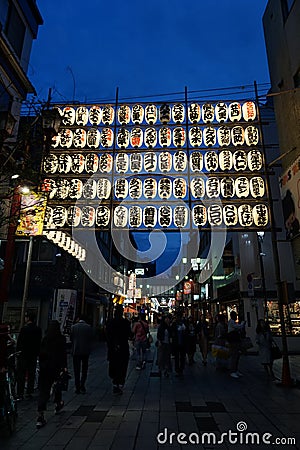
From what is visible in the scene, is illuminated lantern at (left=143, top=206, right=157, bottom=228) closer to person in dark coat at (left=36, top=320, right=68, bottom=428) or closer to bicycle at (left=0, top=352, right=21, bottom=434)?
person in dark coat at (left=36, top=320, right=68, bottom=428)

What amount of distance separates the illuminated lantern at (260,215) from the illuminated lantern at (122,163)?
633 centimetres

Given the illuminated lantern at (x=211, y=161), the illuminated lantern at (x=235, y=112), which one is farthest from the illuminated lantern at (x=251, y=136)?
the illuminated lantern at (x=211, y=161)

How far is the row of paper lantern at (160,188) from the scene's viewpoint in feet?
44.6

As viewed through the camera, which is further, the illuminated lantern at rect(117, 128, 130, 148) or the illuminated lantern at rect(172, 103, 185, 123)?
the illuminated lantern at rect(172, 103, 185, 123)

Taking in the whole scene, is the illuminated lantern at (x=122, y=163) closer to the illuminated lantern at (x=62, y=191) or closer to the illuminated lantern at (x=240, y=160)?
the illuminated lantern at (x=62, y=191)

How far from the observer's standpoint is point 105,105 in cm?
1551

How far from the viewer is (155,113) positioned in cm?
1527

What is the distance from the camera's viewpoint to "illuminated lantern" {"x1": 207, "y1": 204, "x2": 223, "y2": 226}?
1338 centimetres

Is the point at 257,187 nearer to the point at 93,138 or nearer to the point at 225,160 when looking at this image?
the point at 225,160

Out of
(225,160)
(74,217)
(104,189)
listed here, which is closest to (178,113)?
(225,160)

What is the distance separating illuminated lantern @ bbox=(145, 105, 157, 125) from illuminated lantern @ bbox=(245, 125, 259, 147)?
465cm

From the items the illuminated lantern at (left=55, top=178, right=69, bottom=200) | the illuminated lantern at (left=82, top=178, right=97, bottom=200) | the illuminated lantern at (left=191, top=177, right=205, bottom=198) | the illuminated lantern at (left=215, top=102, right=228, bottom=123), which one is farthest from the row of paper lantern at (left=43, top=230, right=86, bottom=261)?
the illuminated lantern at (left=215, top=102, right=228, bottom=123)

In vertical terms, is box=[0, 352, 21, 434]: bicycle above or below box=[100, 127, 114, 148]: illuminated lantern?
below

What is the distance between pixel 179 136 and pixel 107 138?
3628mm
